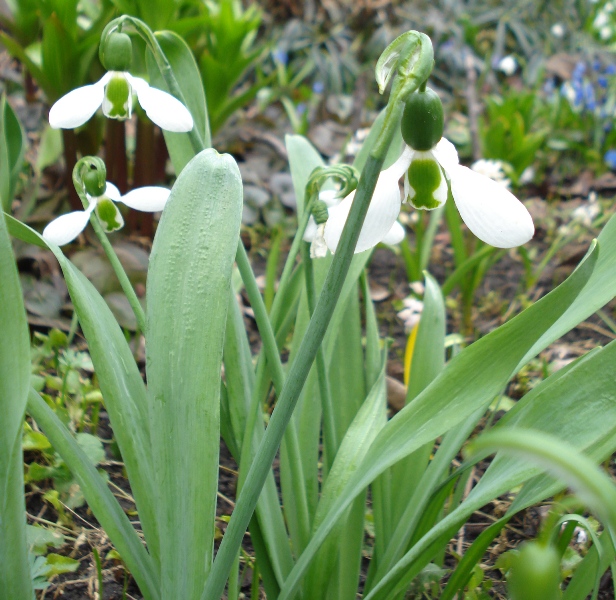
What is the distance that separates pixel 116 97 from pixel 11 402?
378 mm

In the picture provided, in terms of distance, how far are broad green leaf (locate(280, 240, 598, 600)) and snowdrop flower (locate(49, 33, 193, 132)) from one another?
1.34ft

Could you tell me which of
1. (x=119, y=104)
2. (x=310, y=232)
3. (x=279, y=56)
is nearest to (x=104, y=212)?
(x=119, y=104)

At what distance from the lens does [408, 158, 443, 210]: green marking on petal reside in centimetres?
59

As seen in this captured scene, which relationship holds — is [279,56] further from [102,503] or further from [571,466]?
[571,466]

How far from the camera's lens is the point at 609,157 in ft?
10.9

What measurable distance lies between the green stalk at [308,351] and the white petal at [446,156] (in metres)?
0.08

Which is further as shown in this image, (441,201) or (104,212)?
(104,212)

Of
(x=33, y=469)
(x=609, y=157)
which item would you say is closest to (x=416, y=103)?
(x=33, y=469)

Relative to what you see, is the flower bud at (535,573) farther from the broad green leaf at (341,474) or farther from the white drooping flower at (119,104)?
the white drooping flower at (119,104)

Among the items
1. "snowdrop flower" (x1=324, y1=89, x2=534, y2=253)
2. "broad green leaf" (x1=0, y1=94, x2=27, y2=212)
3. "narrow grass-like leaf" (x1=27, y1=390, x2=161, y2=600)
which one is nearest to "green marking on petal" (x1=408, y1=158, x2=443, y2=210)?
Result: "snowdrop flower" (x1=324, y1=89, x2=534, y2=253)

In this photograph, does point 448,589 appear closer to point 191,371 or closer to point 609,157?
point 191,371

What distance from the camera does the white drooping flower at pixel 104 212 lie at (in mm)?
826

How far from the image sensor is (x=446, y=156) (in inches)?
23.1

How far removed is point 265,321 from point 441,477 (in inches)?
12.9
